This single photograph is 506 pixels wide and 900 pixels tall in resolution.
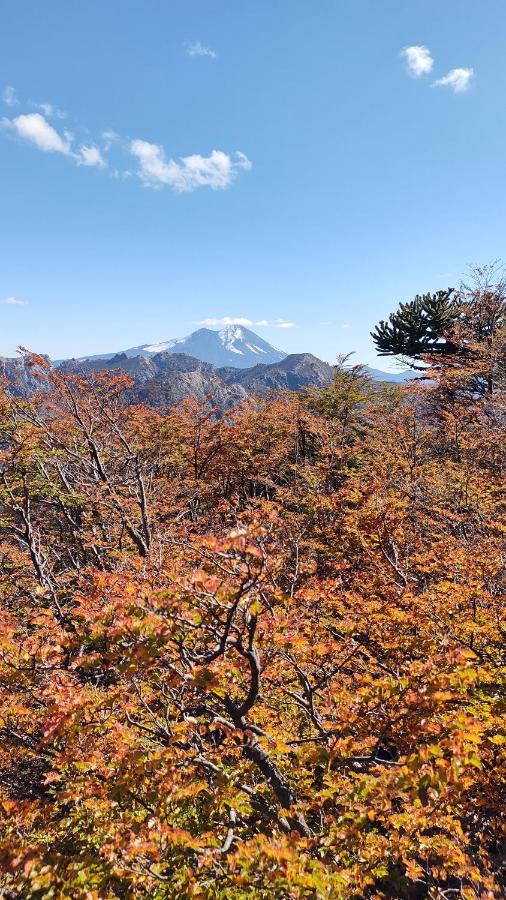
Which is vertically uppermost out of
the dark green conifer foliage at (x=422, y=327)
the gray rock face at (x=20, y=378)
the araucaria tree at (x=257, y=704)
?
the dark green conifer foliage at (x=422, y=327)

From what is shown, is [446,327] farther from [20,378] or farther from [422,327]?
[20,378]

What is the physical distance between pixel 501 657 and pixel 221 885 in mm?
6340

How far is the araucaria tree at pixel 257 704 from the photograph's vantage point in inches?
177

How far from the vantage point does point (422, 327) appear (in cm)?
3122

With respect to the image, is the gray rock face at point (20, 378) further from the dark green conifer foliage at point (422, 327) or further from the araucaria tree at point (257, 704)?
the dark green conifer foliage at point (422, 327)

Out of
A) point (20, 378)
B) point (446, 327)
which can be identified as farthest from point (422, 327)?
point (20, 378)

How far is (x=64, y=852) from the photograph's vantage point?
6.82m

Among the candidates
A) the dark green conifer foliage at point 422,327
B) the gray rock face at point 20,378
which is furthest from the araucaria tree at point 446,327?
the gray rock face at point 20,378

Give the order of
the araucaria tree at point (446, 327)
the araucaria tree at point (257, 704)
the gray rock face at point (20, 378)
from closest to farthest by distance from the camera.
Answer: the araucaria tree at point (257, 704)
the gray rock face at point (20, 378)
the araucaria tree at point (446, 327)

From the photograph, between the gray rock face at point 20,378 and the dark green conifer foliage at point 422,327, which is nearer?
the gray rock face at point 20,378

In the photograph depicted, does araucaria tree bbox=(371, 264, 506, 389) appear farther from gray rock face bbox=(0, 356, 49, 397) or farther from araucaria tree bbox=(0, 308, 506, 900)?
gray rock face bbox=(0, 356, 49, 397)

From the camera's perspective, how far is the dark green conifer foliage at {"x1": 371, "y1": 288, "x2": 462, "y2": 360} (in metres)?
30.5

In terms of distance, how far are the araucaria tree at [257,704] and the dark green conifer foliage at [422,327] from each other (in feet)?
46.3

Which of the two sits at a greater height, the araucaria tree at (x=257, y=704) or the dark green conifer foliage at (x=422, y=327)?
the dark green conifer foliage at (x=422, y=327)
